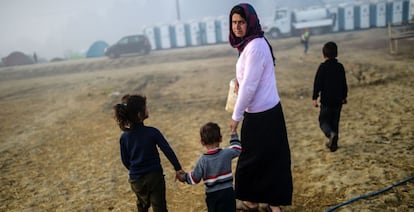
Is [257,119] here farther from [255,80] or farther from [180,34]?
[180,34]

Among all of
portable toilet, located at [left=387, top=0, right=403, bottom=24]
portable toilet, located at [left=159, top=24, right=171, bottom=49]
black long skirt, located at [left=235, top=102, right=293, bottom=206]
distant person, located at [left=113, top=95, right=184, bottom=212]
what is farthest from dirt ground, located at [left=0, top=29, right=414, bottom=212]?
portable toilet, located at [left=159, top=24, right=171, bottom=49]

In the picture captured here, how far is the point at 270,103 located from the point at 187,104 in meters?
6.58

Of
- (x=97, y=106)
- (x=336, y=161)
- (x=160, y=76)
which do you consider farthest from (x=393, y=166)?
(x=160, y=76)

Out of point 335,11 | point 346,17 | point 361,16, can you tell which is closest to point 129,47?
point 335,11

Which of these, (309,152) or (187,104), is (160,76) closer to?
(187,104)

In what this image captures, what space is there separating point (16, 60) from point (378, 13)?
3633 cm

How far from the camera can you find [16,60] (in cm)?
3131

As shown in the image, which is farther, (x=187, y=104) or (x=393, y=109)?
(x=187, y=104)

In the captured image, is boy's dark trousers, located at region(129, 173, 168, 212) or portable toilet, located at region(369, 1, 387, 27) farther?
portable toilet, located at region(369, 1, 387, 27)

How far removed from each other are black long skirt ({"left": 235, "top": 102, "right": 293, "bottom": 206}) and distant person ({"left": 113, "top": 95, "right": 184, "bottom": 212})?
670 millimetres

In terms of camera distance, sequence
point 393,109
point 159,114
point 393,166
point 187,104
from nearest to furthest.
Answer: point 393,166, point 393,109, point 159,114, point 187,104

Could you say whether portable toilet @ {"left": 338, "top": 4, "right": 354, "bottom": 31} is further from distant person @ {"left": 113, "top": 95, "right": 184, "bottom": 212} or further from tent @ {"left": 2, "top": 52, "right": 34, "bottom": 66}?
distant person @ {"left": 113, "top": 95, "right": 184, "bottom": 212}

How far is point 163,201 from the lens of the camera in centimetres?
297

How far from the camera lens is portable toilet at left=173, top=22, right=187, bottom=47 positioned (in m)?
35.2
